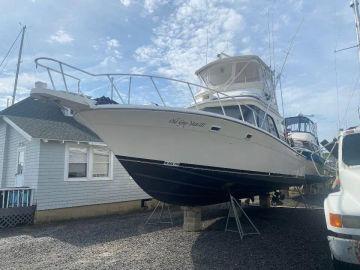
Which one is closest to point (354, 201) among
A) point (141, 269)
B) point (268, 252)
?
point (268, 252)

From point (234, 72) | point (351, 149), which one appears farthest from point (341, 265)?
point (234, 72)

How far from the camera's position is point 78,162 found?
41.0ft

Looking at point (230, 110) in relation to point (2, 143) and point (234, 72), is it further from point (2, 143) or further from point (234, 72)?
point (2, 143)

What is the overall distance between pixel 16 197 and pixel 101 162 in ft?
11.7

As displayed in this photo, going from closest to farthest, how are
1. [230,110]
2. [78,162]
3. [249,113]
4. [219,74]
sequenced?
1. [249,113]
2. [230,110]
3. [219,74]
4. [78,162]

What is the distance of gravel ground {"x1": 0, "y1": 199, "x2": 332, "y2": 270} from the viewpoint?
5.86m

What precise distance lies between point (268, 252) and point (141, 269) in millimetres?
2638

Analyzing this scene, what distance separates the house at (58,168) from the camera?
11227 mm

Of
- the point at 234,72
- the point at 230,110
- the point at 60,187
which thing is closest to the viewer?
the point at 230,110

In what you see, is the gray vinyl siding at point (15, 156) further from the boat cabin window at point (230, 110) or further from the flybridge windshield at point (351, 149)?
the flybridge windshield at point (351, 149)

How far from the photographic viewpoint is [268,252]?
6359 mm

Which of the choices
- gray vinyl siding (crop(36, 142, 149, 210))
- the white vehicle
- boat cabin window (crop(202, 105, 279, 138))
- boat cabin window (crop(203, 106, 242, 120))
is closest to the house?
gray vinyl siding (crop(36, 142, 149, 210))

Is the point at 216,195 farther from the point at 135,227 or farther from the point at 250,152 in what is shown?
the point at 135,227

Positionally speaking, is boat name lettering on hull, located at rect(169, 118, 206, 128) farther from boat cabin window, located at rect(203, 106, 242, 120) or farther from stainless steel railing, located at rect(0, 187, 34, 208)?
stainless steel railing, located at rect(0, 187, 34, 208)
